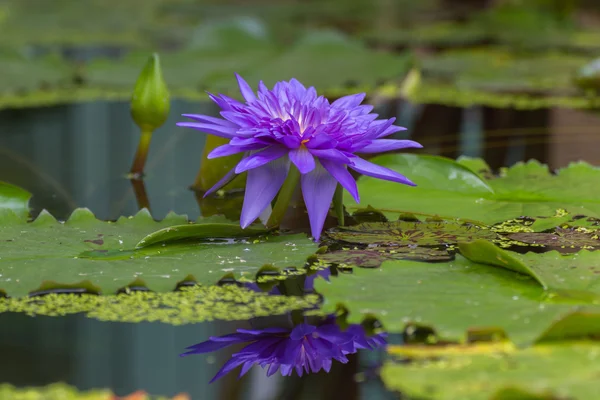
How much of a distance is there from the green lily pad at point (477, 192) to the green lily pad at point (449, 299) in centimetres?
29

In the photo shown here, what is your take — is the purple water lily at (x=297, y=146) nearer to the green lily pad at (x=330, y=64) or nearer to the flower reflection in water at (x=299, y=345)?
the flower reflection in water at (x=299, y=345)

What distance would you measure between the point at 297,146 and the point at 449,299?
32 centimetres

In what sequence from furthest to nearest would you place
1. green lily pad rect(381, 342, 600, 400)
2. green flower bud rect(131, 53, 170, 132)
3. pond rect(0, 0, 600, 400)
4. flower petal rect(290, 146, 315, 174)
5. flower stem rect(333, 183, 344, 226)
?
green flower bud rect(131, 53, 170, 132) → flower stem rect(333, 183, 344, 226) → flower petal rect(290, 146, 315, 174) → pond rect(0, 0, 600, 400) → green lily pad rect(381, 342, 600, 400)

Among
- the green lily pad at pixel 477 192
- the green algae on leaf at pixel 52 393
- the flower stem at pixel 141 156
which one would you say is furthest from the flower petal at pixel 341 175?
the flower stem at pixel 141 156

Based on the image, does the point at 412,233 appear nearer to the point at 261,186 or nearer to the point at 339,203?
the point at 339,203

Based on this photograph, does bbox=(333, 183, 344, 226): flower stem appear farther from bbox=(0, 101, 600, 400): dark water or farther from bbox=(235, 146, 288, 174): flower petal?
bbox=(0, 101, 600, 400): dark water

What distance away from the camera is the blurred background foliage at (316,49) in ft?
8.68

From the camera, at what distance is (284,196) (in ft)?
3.84

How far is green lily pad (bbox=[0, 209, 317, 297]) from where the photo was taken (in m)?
1.01

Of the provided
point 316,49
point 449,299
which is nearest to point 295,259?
point 449,299

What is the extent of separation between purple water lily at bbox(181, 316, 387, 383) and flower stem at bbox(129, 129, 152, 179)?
785 millimetres

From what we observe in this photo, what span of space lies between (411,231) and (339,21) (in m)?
3.96

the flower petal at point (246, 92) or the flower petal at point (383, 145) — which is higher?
the flower petal at point (246, 92)

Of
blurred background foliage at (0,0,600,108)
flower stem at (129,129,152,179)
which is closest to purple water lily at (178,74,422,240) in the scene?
flower stem at (129,129,152,179)
